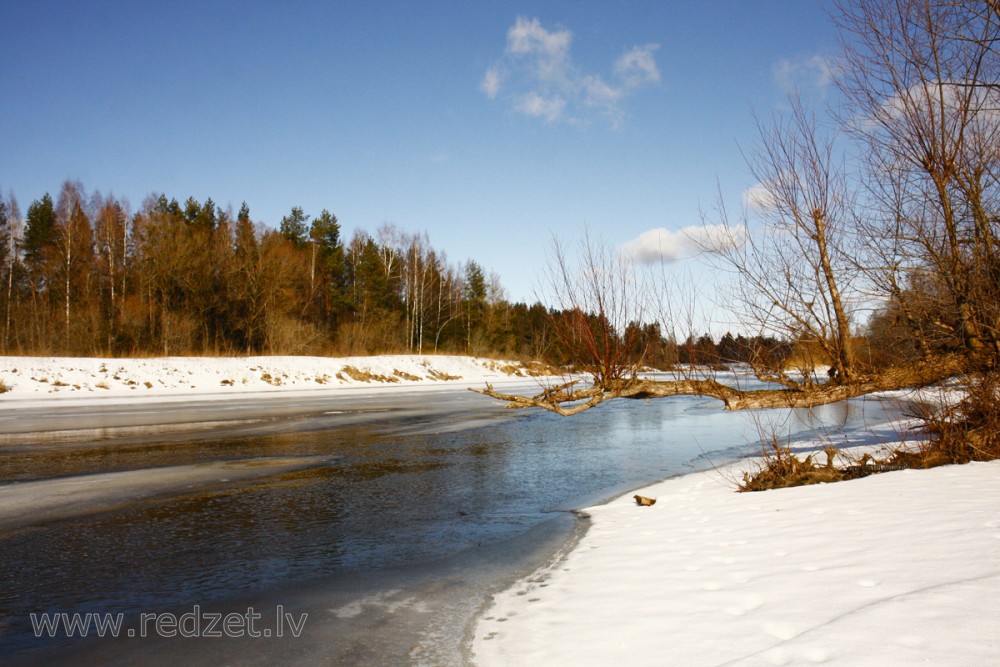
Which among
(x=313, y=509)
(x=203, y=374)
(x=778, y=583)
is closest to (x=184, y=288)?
(x=203, y=374)

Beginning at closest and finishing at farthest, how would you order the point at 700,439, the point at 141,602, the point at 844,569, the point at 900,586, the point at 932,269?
1. the point at 900,586
2. the point at 844,569
3. the point at 141,602
4. the point at 932,269
5. the point at 700,439

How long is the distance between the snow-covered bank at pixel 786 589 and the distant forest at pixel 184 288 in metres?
23.4

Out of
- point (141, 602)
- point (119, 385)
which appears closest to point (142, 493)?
point (141, 602)

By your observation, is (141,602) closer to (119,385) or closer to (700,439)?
(700,439)

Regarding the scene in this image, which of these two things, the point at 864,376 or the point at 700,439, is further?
the point at 700,439

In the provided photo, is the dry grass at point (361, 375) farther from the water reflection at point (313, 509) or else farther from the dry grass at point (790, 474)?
the dry grass at point (790, 474)

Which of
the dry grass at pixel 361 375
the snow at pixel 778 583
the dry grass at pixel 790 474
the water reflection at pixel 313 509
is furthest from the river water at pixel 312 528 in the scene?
the dry grass at pixel 361 375

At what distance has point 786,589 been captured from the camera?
3324mm

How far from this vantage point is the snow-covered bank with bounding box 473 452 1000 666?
2.56 m

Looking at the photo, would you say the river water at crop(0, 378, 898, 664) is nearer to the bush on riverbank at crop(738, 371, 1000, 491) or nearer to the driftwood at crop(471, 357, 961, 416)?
the driftwood at crop(471, 357, 961, 416)

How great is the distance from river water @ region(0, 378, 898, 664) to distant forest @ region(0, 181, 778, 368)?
17.7 metres

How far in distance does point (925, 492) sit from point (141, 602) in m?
6.56

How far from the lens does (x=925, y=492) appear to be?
16.3 ft

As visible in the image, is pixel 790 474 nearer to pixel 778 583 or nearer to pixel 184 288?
pixel 778 583
